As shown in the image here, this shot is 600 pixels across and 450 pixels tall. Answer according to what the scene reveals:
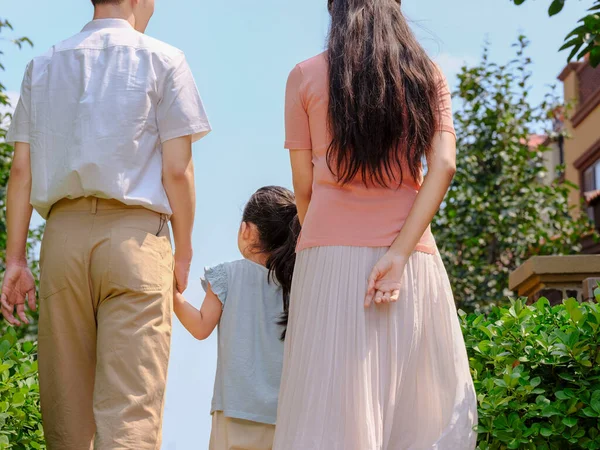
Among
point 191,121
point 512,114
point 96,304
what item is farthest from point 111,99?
point 512,114

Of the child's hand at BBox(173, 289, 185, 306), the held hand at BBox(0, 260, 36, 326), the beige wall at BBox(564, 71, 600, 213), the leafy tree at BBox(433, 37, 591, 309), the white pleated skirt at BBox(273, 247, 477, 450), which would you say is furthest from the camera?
the beige wall at BBox(564, 71, 600, 213)

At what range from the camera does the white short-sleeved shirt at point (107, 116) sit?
312cm

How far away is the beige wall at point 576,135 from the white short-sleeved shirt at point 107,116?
19518 mm

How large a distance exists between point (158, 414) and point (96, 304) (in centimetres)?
42

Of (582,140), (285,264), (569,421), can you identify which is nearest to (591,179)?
(582,140)

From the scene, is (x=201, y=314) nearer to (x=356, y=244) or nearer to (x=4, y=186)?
(x=356, y=244)

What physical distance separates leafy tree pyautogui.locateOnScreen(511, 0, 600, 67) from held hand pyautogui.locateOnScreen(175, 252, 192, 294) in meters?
2.56

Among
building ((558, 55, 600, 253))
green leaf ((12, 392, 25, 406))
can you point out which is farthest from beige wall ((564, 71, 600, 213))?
green leaf ((12, 392, 25, 406))

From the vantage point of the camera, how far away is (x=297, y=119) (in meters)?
3.09

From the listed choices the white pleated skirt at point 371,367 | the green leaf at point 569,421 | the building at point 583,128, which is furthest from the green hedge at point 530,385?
the building at point 583,128

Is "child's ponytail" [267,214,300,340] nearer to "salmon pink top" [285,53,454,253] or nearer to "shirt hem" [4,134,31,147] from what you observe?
"salmon pink top" [285,53,454,253]

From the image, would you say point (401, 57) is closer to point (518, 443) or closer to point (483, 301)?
point (518, 443)

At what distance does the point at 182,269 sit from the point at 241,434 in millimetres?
855

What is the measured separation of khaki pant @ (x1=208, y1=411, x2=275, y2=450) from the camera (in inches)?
149
